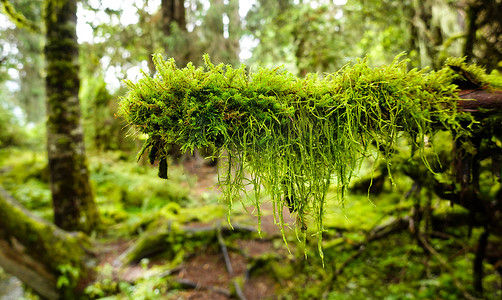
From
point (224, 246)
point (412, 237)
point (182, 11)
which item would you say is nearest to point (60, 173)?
point (224, 246)

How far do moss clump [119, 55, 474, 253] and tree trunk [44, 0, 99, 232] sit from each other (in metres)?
5.42

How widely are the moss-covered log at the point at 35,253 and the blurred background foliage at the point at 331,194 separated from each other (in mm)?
725

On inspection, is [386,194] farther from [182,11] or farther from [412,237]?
[182,11]

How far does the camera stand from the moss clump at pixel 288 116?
56.9 inches

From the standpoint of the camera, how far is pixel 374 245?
5359 mm

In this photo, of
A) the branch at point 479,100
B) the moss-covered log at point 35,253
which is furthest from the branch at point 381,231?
the moss-covered log at point 35,253

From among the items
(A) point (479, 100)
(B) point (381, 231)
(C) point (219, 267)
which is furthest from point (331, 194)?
(A) point (479, 100)

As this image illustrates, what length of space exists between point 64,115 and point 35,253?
286 cm

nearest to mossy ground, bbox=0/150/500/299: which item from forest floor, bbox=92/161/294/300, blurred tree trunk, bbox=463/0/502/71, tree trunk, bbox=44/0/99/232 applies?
forest floor, bbox=92/161/294/300

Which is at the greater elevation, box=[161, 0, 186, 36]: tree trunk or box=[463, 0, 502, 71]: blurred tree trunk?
box=[161, 0, 186, 36]: tree trunk

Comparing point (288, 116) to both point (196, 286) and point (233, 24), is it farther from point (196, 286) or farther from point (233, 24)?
point (233, 24)

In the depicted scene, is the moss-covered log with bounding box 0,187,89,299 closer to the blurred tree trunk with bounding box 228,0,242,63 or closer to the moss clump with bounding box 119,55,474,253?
the moss clump with bounding box 119,55,474,253

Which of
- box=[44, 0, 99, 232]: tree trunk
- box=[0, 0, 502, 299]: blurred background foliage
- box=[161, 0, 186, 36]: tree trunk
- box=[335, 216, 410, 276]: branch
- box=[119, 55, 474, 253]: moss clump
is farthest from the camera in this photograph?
box=[161, 0, 186, 36]: tree trunk

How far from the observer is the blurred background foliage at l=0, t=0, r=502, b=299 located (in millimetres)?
4055
